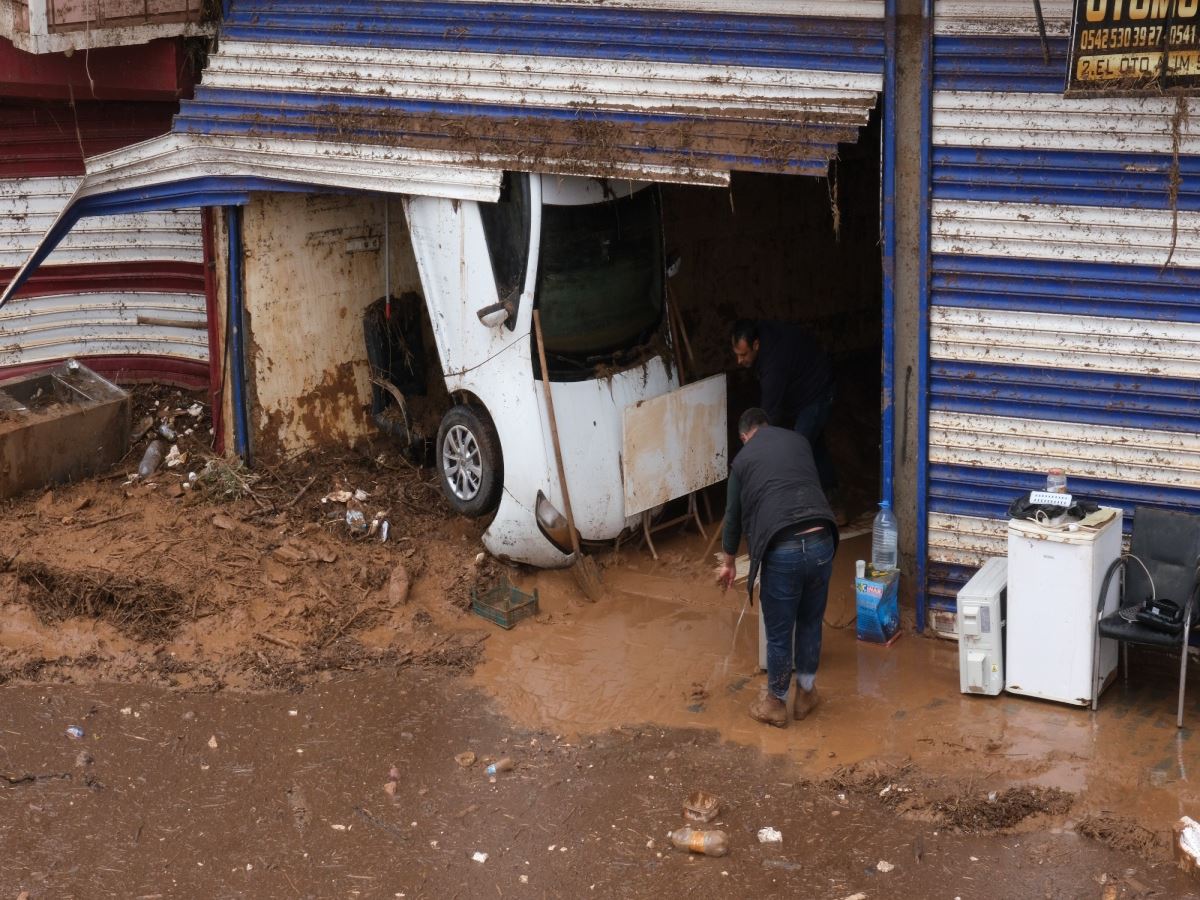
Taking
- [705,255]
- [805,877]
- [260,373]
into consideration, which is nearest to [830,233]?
[705,255]

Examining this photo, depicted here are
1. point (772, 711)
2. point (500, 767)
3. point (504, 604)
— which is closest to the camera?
point (500, 767)

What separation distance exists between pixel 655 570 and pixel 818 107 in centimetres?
317

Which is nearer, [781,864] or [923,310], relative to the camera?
[781,864]

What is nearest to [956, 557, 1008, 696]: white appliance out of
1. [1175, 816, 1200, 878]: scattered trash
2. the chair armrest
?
the chair armrest

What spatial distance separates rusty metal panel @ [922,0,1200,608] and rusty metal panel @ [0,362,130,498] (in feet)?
18.8

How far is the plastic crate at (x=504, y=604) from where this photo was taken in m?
8.94

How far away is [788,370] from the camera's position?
963 centimetres

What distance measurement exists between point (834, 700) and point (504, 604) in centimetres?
221

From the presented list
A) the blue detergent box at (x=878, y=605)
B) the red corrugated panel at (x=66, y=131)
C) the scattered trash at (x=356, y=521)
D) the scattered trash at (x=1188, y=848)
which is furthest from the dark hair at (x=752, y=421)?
the red corrugated panel at (x=66, y=131)

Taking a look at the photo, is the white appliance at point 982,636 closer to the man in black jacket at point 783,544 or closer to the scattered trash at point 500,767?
the man in black jacket at point 783,544

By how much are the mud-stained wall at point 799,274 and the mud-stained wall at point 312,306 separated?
89.2 inches

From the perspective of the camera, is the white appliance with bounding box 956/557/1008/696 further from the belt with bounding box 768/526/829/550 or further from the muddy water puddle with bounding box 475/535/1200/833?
the belt with bounding box 768/526/829/550

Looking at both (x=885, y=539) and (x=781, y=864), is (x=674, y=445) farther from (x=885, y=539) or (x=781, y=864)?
(x=781, y=864)

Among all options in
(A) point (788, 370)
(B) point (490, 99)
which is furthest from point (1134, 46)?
(B) point (490, 99)
